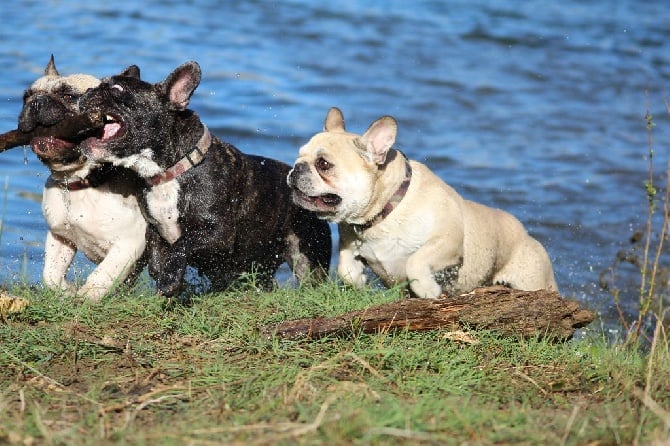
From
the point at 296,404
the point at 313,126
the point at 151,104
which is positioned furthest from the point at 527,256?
the point at 313,126

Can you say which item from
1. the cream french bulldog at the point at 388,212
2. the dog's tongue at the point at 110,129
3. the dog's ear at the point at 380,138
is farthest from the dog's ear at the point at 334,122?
the dog's tongue at the point at 110,129

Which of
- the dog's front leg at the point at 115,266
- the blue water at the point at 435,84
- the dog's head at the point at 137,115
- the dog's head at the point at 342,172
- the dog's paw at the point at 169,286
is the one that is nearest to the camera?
the dog's paw at the point at 169,286

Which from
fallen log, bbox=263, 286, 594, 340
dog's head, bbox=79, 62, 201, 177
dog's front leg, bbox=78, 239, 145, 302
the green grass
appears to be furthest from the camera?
dog's front leg, bbox=78, 239, 145, 302

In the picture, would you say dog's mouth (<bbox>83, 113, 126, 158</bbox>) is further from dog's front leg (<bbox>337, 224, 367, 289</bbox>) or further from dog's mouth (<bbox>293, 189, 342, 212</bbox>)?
dog's front leg (<bbox>337, 224, 367, 289</bbox>)

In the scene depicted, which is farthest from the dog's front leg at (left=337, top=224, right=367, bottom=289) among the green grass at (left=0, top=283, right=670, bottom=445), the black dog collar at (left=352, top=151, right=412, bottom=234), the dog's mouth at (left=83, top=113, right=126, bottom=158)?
the dog's mouth at (left=83, top=113, right=126, bottom=158)

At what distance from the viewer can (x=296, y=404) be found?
14.7 ft

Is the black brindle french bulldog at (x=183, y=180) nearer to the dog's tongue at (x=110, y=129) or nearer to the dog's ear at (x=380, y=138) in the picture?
the dog's tongue at (x=110, y=129)

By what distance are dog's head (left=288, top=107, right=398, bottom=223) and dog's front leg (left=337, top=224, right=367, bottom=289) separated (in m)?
0.37

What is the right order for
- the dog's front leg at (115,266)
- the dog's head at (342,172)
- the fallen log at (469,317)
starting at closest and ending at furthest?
the fallen log at (469,317) < the dog's head at (342,172) < the dog's front leg at (115,266)

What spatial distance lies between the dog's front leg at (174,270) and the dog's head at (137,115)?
1.59 feet

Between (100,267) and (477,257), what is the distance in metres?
2.55

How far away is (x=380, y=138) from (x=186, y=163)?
122 centimetres

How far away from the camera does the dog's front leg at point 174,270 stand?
6.23 m

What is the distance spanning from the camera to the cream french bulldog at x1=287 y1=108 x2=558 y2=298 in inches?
257
